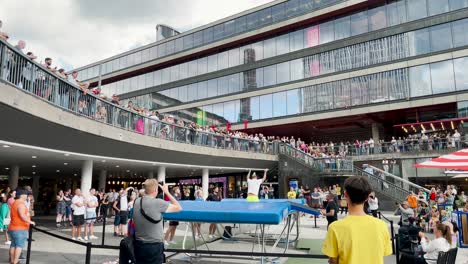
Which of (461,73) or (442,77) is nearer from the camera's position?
(461,73)

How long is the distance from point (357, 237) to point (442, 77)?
3386cm

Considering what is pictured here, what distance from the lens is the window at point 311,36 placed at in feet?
128

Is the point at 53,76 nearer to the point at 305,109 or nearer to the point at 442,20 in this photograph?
the point at 305,109

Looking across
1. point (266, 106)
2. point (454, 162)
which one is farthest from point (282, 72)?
point (454, 162)

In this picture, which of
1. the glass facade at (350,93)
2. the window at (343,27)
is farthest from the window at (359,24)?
the glass facade at (350,93)

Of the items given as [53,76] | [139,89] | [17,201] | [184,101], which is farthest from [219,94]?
[17,201]

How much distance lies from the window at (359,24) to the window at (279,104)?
9624mm

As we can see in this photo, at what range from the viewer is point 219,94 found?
150ft

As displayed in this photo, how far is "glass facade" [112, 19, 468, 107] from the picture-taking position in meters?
Result: 32.0

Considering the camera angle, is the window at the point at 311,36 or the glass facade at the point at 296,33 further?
the window at the point at 311,36

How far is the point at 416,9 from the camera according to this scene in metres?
33.3

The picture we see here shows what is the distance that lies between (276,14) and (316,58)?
7.79 metres

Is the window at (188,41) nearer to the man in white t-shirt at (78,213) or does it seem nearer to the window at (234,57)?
the window at (234,57)

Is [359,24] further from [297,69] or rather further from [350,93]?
[297,69]
